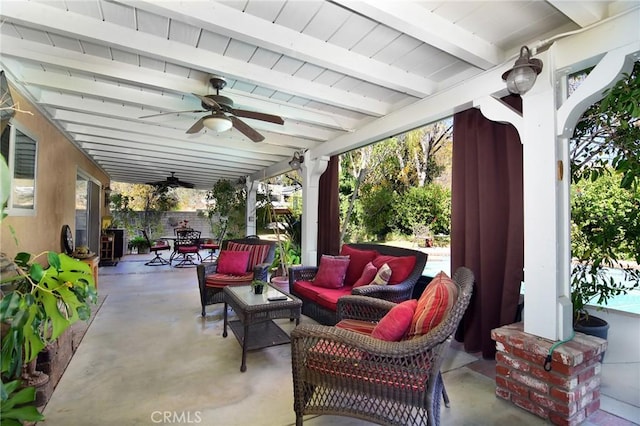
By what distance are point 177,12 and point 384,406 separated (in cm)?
252

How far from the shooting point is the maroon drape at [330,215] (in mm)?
5152

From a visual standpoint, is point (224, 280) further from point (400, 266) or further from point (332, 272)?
point (400, 266)

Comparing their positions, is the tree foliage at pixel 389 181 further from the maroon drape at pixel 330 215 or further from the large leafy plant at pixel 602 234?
the large leafy plant at pixel 602 234

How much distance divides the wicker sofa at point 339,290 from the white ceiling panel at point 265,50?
1.49 meters

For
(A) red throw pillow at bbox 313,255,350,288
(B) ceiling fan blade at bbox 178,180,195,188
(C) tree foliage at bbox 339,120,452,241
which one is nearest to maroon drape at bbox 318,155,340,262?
(C) tree foliage at bbox 339,120,452,241

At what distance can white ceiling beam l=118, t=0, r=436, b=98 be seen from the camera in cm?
193

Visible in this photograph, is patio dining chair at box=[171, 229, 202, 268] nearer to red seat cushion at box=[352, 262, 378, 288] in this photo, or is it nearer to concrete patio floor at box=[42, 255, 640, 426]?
concrete patio floor at box=[42, 255, 640, 426]

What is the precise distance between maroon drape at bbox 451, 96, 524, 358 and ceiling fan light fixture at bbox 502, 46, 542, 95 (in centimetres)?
52

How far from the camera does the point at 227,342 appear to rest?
314cm

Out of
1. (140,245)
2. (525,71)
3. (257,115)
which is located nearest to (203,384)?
(257,115)

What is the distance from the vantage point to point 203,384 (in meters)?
2.37

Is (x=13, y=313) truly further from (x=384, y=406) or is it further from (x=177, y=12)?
(x=177, y=12)

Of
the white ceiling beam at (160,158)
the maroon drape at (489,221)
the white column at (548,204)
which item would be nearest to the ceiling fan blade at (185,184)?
the white ceiling beam at (160,158)

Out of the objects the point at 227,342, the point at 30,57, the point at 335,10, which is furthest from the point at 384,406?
the point at 30,57
